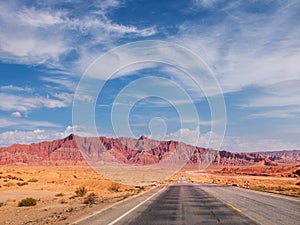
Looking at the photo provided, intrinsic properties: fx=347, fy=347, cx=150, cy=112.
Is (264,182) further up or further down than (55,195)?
further up

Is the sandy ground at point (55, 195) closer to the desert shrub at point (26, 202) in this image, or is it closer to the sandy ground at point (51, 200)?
the sandy ground at point (51, 200)

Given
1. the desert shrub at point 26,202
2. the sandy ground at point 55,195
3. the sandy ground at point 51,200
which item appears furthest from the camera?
the desert shrub at point 26,202

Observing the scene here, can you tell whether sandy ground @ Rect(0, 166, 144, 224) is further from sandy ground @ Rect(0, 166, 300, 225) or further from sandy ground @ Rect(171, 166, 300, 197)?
sandy ground @ Rect(171, 166, 300, 197)

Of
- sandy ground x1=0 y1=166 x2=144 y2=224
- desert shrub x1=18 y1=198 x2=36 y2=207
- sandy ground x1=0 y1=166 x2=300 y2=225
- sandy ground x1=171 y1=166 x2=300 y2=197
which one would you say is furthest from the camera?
sandy ground x1=171 y1=166 x2=300 y2=197

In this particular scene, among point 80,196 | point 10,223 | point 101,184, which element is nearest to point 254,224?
point 10,223

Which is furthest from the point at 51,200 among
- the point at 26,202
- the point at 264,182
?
the point at 264,182

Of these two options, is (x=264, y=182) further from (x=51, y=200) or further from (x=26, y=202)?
(x=26, y=202)

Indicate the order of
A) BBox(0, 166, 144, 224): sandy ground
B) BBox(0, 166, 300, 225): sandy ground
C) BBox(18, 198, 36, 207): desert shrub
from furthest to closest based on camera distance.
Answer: BBox(18, 198, 36, 207): desert shrub
BBox(0, 166, 300, 225): sandy ground
BBox(0, 166, 144, 224): sandy ground

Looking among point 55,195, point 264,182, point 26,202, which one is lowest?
point 26,202

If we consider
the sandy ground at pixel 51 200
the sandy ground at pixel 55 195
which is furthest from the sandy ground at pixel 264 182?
the sandy ground at pixel 51 200

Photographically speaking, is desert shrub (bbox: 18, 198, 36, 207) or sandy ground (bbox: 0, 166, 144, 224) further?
desert shrub (bbox: 18, 198, 36, 207)

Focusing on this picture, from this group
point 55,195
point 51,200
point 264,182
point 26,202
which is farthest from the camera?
point 264,182

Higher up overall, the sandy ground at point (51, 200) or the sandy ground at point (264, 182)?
the sandy ground at point (264, 182)

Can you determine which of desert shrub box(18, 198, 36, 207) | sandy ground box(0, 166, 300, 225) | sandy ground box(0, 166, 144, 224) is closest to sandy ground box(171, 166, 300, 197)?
sandy ground box(0, 166, 300, 225)
